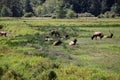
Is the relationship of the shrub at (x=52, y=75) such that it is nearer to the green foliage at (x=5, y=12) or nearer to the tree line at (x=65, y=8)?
the tree line at (x=65, y=8)

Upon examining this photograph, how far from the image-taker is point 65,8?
135000 mm

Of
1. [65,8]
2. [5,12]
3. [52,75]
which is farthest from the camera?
[65,8]

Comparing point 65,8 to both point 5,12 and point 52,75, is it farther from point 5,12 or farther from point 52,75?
point 52,75

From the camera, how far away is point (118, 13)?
5039 inches

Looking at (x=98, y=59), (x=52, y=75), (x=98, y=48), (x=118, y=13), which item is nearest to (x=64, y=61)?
(x=98, y=59)

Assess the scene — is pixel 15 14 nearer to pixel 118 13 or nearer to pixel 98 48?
pixel 118 13

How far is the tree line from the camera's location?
115 metres

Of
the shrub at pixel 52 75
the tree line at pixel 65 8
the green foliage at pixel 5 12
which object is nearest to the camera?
the shrub at pixel 52 75

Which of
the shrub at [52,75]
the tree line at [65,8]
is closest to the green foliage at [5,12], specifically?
the tree line at [65,8]

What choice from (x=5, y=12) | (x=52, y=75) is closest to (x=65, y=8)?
(x=5, y=12)

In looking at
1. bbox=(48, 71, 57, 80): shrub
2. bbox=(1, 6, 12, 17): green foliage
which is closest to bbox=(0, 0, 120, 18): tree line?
bbox=(1, 6, 12, 17): green foliage

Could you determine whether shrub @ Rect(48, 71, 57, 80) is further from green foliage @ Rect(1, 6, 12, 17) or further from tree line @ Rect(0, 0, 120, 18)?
green foliage @ Rect(1, 6, 12, 17)

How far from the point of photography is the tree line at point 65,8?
115 meters

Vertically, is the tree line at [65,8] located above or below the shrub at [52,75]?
below
